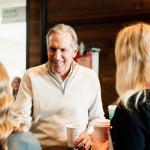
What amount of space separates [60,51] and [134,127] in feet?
3.26

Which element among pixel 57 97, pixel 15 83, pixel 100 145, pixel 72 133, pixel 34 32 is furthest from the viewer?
pixel 15 83

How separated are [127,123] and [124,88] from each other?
0.17 m

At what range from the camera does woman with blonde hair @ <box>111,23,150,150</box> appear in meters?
1.36

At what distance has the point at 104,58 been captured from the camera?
3.96 m

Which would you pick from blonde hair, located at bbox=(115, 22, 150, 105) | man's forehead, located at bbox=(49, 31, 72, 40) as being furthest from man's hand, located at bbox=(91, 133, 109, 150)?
man's forehead, located at bbox=(49, 31, 72, 40)

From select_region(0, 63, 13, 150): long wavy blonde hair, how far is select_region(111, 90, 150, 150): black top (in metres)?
0.44

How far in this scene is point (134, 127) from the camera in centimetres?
135

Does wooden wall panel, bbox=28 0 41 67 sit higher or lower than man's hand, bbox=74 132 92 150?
higher

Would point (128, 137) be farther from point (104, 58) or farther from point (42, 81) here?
point (104, 58)

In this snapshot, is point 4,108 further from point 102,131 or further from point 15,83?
point 15,83

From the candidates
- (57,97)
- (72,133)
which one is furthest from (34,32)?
(72,133)

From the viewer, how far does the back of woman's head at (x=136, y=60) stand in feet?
4.77

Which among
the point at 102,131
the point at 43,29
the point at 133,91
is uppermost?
the point at 43,29

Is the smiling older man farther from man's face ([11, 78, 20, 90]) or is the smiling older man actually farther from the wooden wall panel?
man's face ([11, 78, 20, 90])
